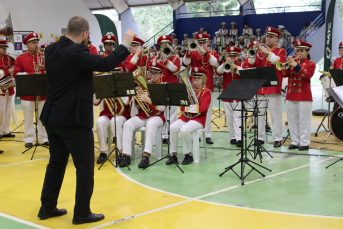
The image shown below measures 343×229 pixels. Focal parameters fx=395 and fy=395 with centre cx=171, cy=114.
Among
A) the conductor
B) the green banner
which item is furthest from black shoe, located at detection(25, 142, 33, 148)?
the green banner

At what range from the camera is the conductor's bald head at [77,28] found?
3.90 meters

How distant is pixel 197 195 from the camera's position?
5090 millimetres

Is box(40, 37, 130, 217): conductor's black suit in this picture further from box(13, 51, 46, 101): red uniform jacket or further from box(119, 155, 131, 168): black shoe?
box(13, 51, 46, 101): red uniform jacket

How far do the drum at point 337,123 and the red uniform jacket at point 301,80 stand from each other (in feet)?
2.80

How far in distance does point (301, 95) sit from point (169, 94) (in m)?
2.82

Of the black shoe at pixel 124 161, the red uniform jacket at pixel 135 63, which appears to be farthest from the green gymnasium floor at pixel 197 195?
the red uniform jacket at pixel 135 63

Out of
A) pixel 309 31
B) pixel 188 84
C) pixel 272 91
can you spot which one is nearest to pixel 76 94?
pixel 188 84

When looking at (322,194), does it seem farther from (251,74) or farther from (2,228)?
(2,228)

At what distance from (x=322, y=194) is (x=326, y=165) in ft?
5.33

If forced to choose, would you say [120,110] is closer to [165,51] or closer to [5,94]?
[165,51]

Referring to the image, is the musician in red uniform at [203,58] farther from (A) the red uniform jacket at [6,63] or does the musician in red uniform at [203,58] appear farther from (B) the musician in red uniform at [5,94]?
(A) the red uniform jacket at [6,63]

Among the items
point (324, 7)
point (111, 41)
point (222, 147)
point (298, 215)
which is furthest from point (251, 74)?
point (324, 7)

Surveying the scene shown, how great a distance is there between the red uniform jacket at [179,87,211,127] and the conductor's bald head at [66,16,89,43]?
3.17 meters

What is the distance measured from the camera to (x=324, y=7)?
2239cm
